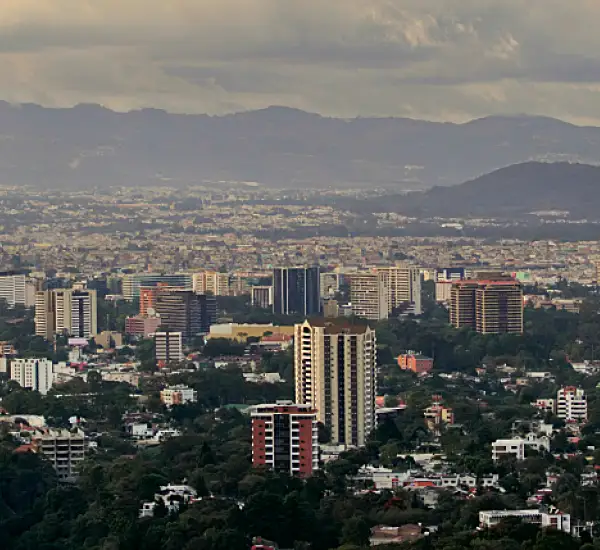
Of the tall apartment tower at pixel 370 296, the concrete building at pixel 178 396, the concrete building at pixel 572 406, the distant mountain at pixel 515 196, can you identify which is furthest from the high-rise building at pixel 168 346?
the distant mountain at pixel 515 196

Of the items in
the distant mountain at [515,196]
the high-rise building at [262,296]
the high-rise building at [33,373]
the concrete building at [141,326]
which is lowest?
the high-rise building at [33,373]

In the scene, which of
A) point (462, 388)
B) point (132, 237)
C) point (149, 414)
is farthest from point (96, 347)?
point (132, 237)

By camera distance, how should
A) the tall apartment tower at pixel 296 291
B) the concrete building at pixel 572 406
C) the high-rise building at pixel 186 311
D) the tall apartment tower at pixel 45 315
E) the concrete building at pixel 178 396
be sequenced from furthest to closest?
1. the tall apartment tower at pixel 296 291
2. the high-rise building at pixel 186 311
3. the tall apartment tower at pixel 45 315
4. the concrete building at pixel 178 396
5. the concrete building at pixel 572 406

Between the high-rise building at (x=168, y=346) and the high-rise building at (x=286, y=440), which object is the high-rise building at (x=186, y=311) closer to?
the high-rise building at (x=168, y=346)

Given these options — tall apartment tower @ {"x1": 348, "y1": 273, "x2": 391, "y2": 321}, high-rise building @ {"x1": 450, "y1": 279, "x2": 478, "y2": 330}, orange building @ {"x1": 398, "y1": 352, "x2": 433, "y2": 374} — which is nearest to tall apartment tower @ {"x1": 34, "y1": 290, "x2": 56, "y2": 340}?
tall apartment tower @ {"x1": 348, "y1": 273, "x2": 391, "y2": 321}

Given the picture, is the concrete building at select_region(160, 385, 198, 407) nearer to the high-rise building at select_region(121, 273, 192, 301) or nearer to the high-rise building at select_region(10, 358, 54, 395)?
the high-rise building at select_region(10, 358, 54, 395)

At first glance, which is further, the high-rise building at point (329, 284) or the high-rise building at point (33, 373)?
the high-rise building at point (329, 284)

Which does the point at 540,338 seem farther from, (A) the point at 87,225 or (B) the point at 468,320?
(A) the point at 87,225
